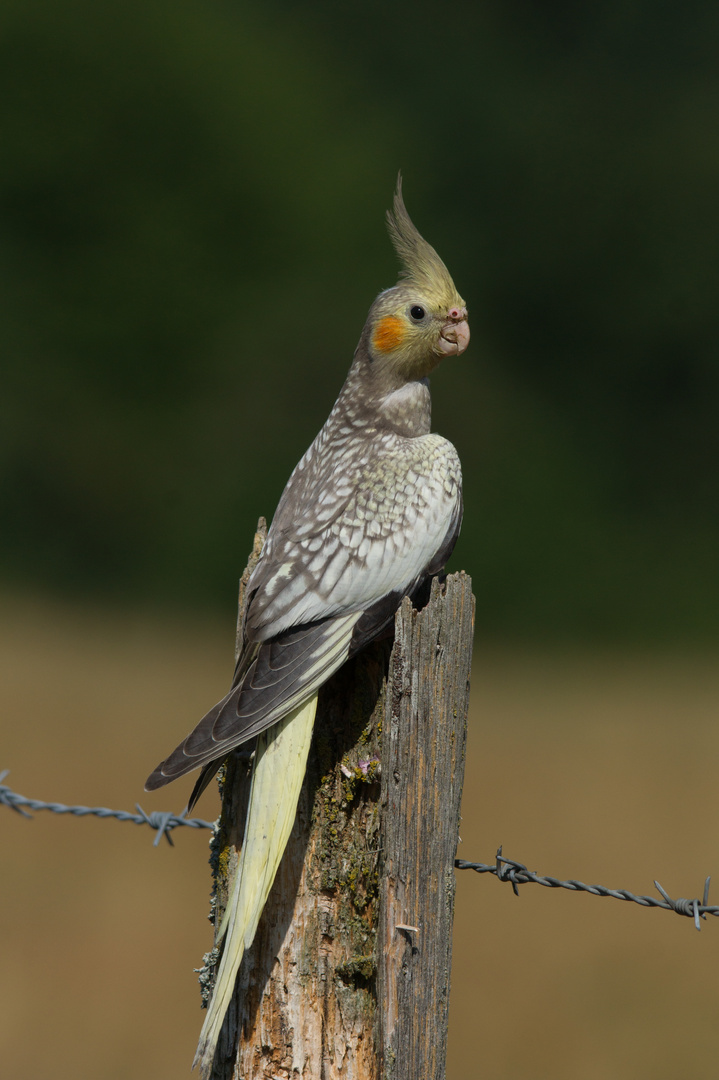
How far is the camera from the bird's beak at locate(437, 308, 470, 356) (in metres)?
3.10

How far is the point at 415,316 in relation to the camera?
312cm

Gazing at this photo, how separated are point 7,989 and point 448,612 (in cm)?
432

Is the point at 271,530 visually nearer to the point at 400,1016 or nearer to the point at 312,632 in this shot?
the point at 312,632

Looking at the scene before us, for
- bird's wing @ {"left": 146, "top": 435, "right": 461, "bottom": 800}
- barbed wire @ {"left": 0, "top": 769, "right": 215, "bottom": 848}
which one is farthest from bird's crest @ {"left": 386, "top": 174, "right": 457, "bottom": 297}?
barbed wire @ {"left": 0, "top": 769, "right": 215, "bottom": 848}

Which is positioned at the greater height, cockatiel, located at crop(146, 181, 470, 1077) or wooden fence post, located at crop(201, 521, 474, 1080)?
cockatiel, located at crop(146, 181, 470, 1077)

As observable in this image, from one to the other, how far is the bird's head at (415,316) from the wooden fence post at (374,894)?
1.18 meters

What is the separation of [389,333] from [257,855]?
184cm

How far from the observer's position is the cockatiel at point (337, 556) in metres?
2.15

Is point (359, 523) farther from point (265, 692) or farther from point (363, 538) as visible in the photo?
point (265, 692)

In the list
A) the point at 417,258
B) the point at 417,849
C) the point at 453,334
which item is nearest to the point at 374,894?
the point at 417,849

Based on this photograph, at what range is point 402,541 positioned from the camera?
264cm

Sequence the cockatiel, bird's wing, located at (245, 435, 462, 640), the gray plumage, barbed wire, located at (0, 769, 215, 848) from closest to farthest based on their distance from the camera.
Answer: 1. the cockatiel
2. the gray plumage
3. bird's wing, located at (245, 435, 462, 640)
4. barbed wire, located at (0, 769, 215, 848)

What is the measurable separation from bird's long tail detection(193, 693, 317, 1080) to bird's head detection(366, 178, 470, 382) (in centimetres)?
149

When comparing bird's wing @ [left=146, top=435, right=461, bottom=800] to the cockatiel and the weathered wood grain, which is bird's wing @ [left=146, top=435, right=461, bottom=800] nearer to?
the cockatiel
